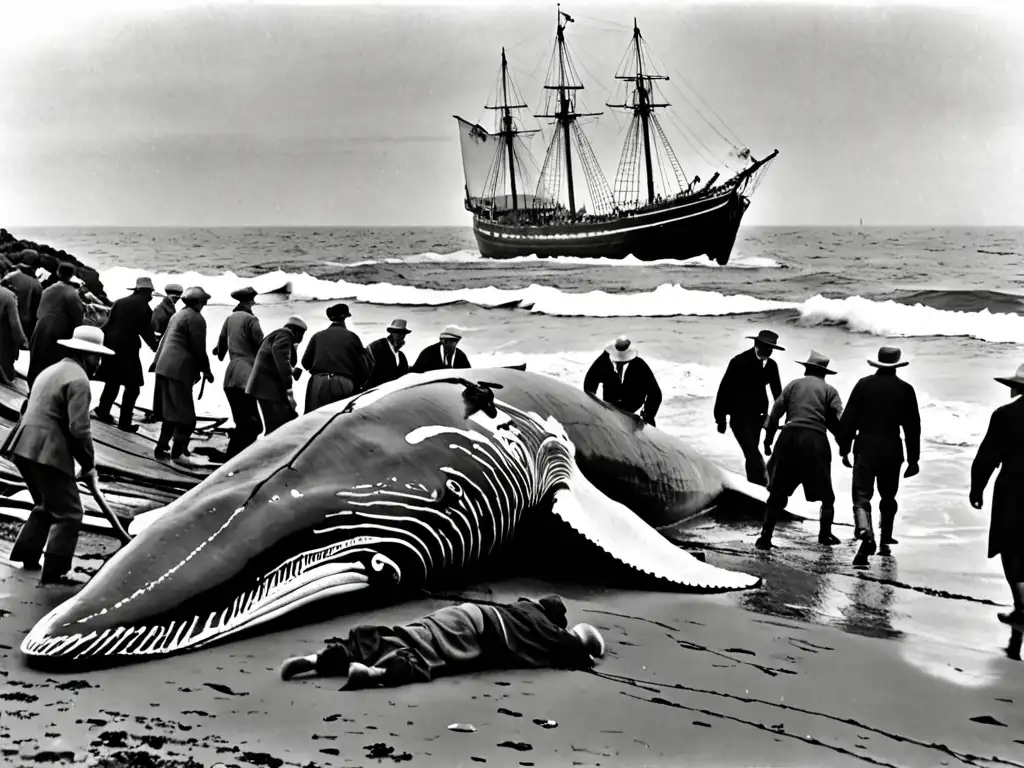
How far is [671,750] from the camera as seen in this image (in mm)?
4758

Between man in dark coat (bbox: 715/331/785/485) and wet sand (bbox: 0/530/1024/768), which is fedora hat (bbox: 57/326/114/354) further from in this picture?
man in dark coat (bbox: 715/331/785/485)

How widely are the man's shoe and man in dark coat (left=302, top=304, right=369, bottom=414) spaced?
5104 mm

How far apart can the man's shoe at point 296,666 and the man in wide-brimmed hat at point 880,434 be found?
17.6ft

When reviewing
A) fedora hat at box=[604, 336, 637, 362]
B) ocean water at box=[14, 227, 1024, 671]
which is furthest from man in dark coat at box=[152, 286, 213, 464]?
ocean water at box=[14, 227, 1024, 671]

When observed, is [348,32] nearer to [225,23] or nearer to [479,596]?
[225,23]

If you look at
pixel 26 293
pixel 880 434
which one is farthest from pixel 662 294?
pixel 880 434

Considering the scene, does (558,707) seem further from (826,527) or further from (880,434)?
(826,527)

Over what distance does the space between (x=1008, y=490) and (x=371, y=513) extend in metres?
4.46

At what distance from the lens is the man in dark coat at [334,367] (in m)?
10.3

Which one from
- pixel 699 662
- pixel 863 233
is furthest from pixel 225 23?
pixel 699 662

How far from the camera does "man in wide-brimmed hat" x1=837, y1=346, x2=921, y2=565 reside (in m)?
9.09

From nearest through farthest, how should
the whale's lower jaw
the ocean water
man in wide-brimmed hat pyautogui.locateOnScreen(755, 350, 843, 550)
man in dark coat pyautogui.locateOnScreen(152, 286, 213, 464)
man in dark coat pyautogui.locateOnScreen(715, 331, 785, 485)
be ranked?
the whale's lower jaw < man in wide-brimmed hat pyautogui.locateOnScreen(755, 350, 843, 550) < man in dark coat pyautogui.locateOnScreen(715, 331, 785, 485) < man in dark coat pyautogui.locateOnScreen(152, 286, 213, 464) < the ocean water

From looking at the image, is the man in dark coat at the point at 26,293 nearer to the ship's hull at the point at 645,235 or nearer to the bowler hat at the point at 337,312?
the bowler hat at the point at 337,312

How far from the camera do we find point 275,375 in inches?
417
